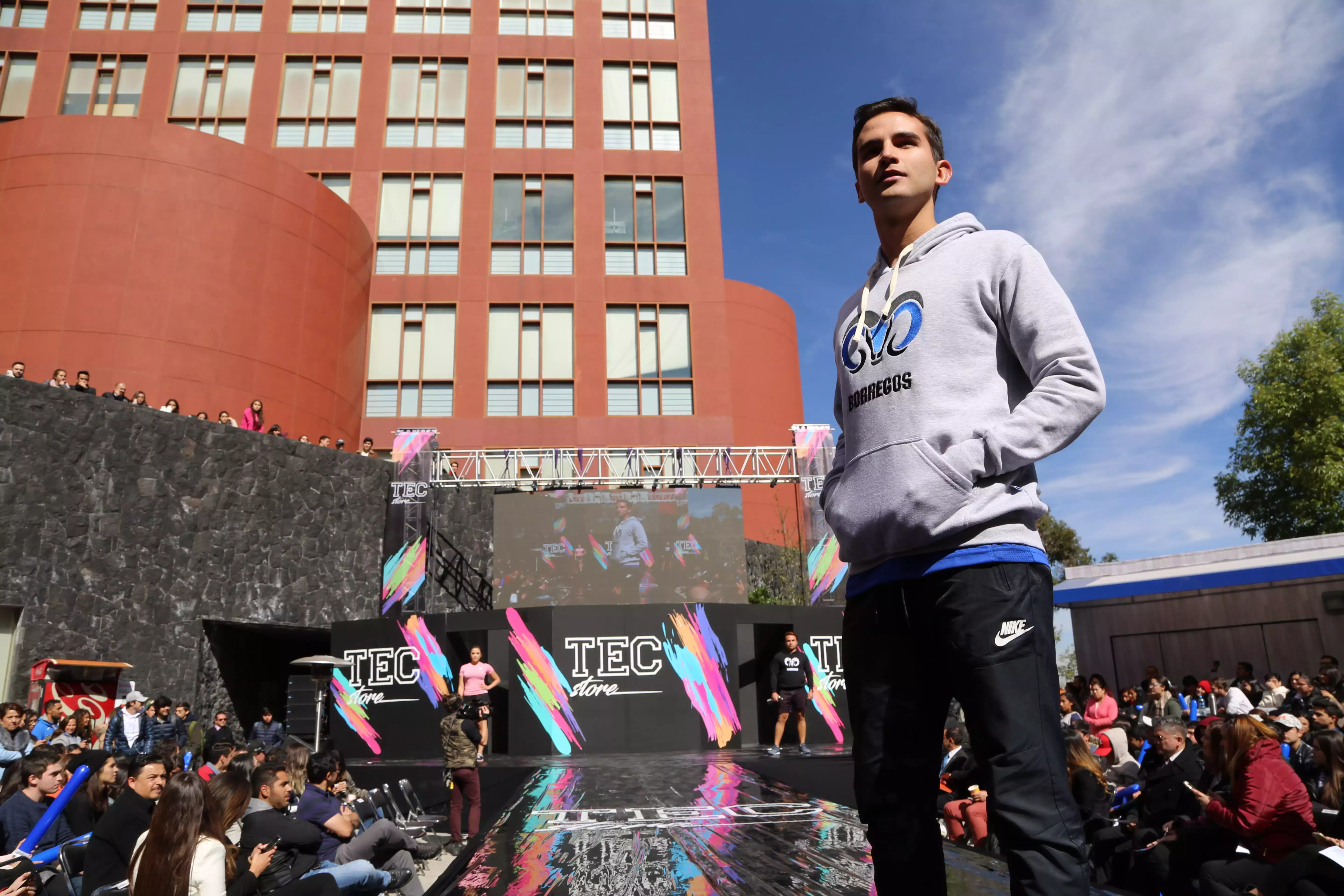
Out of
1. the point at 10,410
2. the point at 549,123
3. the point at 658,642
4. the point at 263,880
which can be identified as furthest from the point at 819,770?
the point at 549,123

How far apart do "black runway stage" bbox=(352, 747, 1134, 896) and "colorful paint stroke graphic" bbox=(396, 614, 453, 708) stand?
22.8 ft

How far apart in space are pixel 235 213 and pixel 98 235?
Answer: 2456 millimetres

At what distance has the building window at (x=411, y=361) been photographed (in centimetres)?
2044

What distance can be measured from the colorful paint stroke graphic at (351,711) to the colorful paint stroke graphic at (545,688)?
2.46m

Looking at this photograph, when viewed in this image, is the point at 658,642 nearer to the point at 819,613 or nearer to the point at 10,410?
the point at 819,613

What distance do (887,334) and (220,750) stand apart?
7.53 m

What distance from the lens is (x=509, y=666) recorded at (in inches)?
521

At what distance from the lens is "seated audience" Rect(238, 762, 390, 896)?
159 inches

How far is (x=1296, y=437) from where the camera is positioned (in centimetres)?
2253

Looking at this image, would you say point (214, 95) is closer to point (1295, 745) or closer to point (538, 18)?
point (538, 18)

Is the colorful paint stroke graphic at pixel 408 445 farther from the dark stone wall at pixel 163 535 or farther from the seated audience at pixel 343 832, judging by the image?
the seated audience at pixel 343 832

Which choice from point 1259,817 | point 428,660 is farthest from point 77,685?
point 1259,817

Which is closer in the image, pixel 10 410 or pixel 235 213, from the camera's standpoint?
pixel 10 410

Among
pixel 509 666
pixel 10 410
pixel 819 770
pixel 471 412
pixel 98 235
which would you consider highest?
pixel 98 235
